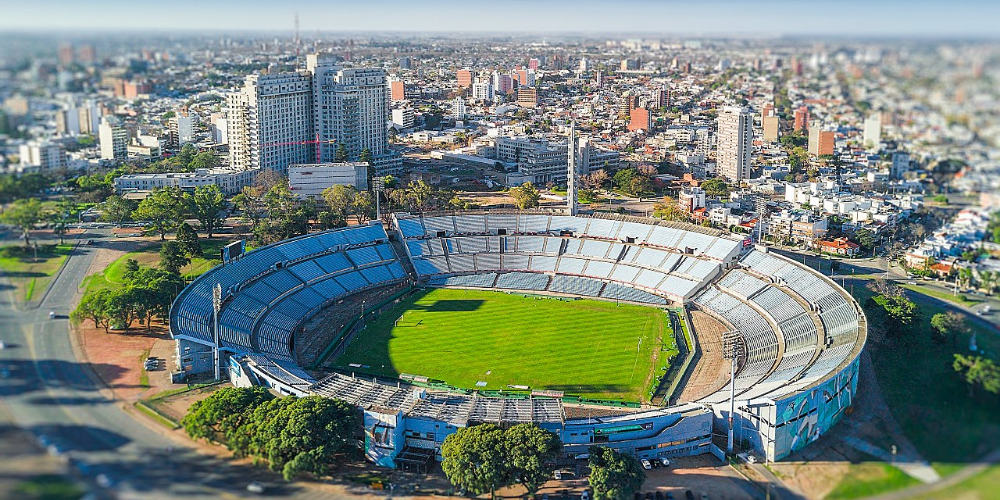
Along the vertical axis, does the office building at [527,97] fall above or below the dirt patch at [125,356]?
above

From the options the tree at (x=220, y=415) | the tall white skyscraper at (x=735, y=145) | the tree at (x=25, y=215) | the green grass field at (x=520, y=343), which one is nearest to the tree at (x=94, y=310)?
the tree at (x=25, y=215)

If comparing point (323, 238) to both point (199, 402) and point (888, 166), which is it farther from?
point (888, 166)

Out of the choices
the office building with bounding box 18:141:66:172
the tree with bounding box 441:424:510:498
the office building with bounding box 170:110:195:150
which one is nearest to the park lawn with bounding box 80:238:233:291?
the office building with bounding box 18:141:66:172

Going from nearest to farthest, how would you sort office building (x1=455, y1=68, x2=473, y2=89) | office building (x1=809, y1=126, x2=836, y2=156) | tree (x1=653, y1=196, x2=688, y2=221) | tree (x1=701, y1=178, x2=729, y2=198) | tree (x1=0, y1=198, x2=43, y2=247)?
1. tree (x1=0, y1=198, x2=43, y2=247)
2. tree (x1=653, y1=196, x2=688, y2=221)
3. tree (x1=701, y1=178, x2=729, y2=198)
4. office building (x1=455, y1=68, x2=473, y2=89)
5. office building (x1=809, y1=126, x2=836, y2=156)

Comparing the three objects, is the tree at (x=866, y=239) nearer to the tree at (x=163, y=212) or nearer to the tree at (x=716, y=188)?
the tree at (x=716, y=188)

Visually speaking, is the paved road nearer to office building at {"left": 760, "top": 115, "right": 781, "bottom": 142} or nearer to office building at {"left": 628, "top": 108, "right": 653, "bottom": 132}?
office building at {"left": 628, "top": 108, "right": 653, "bottom": 132}
